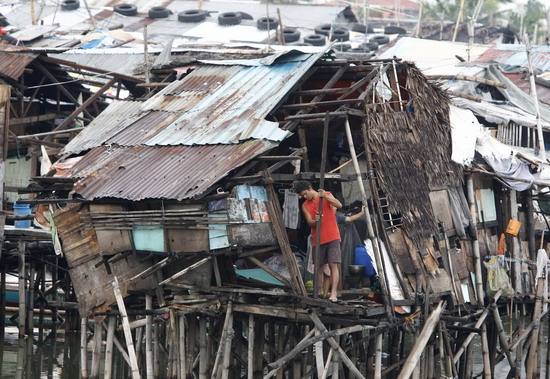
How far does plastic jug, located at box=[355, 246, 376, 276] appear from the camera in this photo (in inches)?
634

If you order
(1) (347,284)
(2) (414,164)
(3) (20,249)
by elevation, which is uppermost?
(2) (414,164)

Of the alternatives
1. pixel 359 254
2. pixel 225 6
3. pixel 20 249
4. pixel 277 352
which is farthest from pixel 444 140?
pixel 225 6

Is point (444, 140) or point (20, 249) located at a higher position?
point (444, 140)

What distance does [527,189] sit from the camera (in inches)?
778

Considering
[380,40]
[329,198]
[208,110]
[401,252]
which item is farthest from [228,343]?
[380,40]

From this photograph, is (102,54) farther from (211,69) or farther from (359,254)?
(359,254)

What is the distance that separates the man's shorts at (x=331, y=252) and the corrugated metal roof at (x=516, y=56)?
19594mm

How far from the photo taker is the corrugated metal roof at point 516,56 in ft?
112

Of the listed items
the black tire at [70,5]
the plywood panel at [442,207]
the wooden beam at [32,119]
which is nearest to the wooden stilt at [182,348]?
the plywood panel at [442,207]

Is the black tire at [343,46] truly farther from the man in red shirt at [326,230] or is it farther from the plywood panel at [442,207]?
the man in red shirt at [326,230]

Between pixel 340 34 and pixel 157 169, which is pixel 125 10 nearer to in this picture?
pixel 340 34

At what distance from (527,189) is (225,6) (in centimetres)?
3157

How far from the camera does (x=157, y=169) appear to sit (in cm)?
1623

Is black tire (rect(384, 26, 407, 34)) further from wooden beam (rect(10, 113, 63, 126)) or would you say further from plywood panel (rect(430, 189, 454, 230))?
plywood panel (rect(430, 189, 454, 230))
